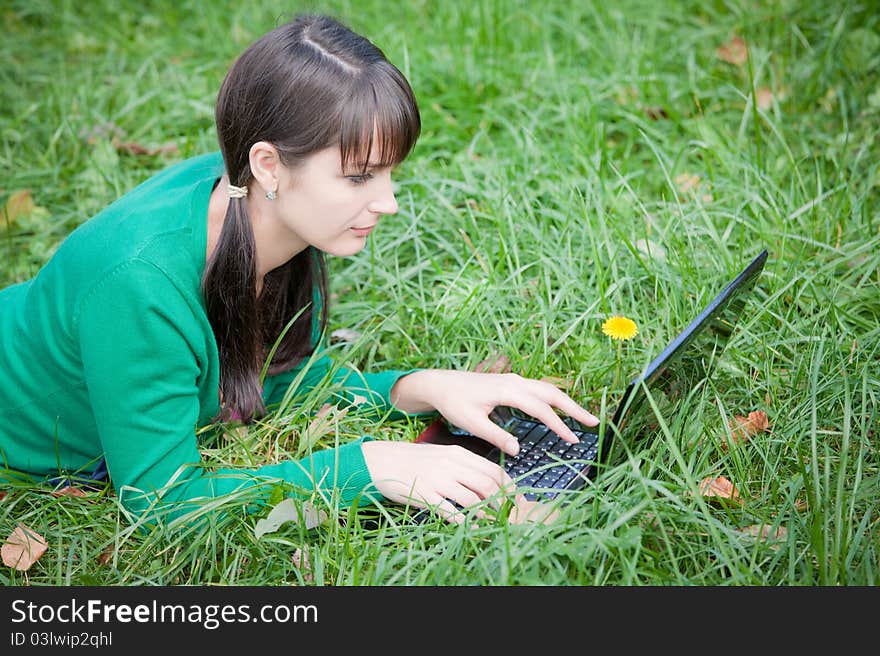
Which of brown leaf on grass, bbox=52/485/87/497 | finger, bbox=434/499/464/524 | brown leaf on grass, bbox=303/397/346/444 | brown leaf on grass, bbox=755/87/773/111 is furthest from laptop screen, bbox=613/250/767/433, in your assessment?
brown leaf on grass, bbox=755/87/773/111

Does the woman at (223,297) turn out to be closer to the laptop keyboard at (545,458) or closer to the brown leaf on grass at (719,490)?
the laptop keyboard at (545,458)

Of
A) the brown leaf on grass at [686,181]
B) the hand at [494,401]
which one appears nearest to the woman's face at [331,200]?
the hand at [494,401]

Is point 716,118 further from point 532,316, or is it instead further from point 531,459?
point 531,459

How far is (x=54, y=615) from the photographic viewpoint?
1.80 m

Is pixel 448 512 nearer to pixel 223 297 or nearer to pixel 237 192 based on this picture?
pixel 223 297

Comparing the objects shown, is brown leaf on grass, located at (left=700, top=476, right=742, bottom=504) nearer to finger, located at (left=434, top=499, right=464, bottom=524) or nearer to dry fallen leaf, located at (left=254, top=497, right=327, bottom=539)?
finger, located at (left=434, top=499, right=464, bottom=524)

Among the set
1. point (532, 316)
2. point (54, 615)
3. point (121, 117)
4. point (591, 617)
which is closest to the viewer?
point (591, 617)

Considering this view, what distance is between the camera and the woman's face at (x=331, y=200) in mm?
1856

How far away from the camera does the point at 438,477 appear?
188cm

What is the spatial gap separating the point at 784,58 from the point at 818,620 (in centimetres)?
246

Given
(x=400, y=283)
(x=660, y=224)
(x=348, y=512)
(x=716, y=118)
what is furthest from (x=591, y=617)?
(x=716, y=118)

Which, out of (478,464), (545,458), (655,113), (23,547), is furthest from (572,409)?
(655,113)

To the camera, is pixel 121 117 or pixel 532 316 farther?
pixel 121 117

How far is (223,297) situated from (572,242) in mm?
1254
